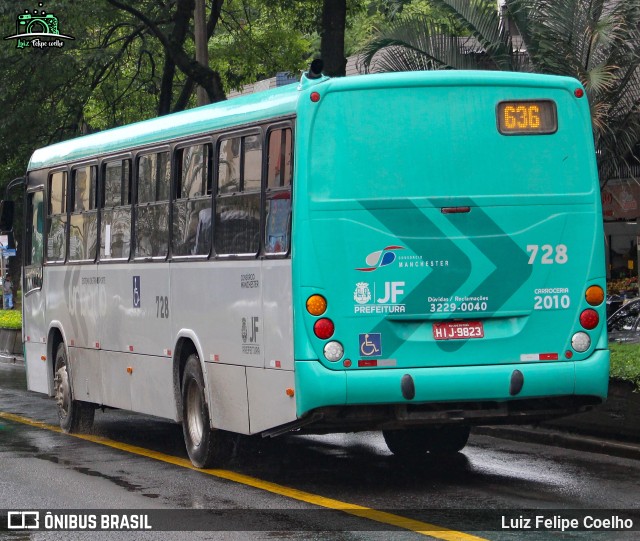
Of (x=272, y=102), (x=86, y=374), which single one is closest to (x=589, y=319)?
(x=272, y=102)

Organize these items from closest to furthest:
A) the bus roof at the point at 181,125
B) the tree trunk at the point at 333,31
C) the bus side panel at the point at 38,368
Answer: the bus roof at the point at 181,125 < the bus side panel at the point at 38,368 < the tree trunk at the point at 333,31

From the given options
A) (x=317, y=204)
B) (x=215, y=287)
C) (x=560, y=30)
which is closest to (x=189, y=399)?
(x=215, y=287)

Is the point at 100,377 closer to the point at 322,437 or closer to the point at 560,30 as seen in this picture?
the point at 322,437

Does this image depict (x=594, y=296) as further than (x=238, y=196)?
No

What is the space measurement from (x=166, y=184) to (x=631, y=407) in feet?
15.2

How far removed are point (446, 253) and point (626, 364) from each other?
3.88 meters

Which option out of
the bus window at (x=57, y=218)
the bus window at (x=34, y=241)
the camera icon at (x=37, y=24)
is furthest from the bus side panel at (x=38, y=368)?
the camera icon at (x=37, y=24)

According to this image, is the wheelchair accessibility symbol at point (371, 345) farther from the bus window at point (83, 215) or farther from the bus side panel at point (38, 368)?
the bus side panel at point (38, 368)

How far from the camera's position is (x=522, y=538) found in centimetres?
890

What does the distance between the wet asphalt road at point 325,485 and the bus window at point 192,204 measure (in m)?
1.93

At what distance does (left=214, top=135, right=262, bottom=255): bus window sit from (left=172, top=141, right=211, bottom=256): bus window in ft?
0.81

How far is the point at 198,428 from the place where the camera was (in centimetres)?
1305

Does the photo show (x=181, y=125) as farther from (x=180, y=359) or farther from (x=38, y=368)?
(x=38, y=368)

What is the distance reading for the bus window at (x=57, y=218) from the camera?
17.0 meters
